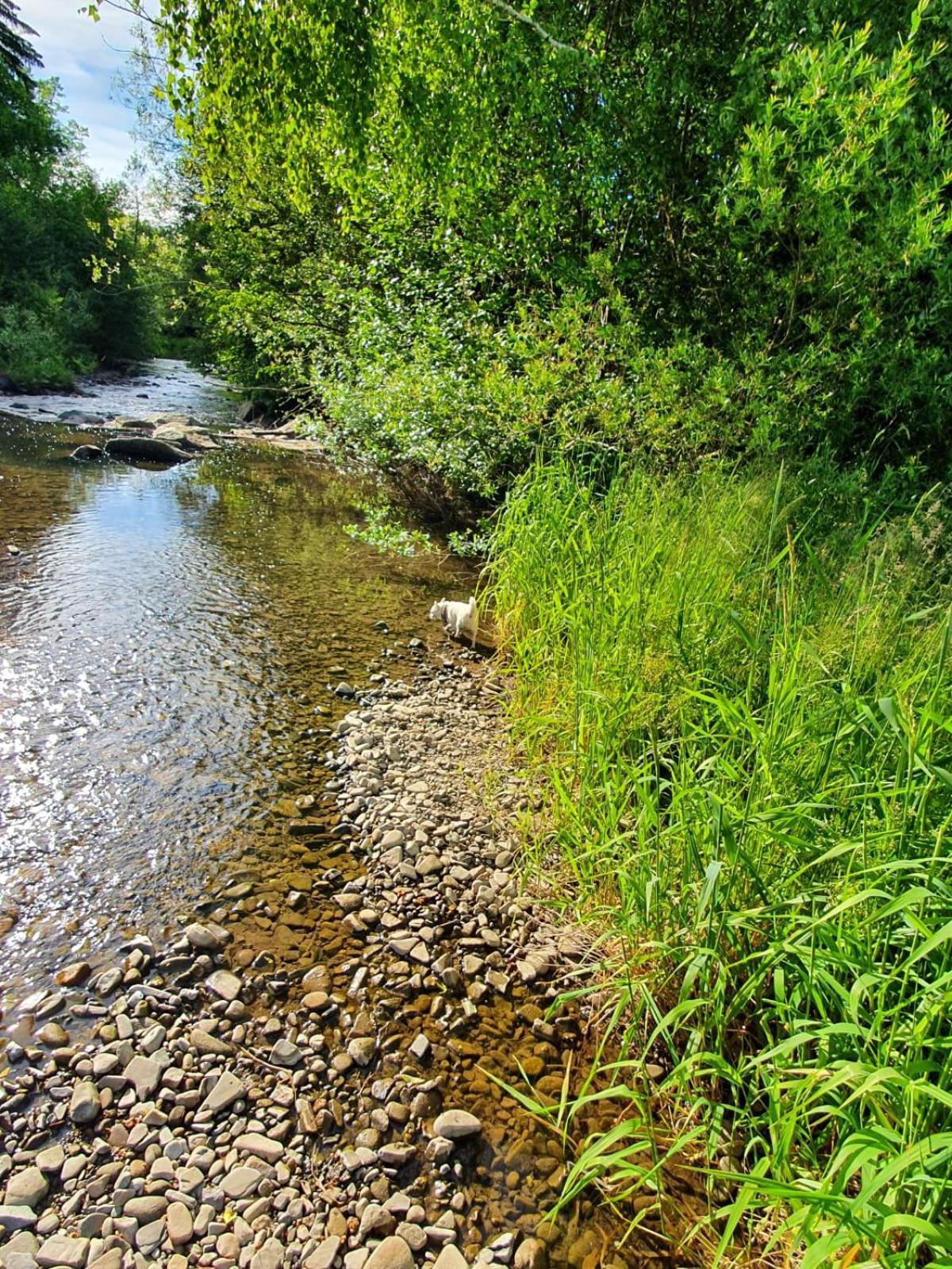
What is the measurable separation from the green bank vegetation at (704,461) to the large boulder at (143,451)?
5725 mm

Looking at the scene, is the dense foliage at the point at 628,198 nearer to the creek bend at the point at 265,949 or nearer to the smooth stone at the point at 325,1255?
the creek bend at the point at 265,949

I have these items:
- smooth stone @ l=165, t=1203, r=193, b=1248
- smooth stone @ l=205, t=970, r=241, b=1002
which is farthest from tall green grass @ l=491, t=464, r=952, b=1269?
smooth stone @ l=205, t=970, r=241, b=1002

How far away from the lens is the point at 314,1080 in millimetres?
2270

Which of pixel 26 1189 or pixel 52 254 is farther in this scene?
pixel 52 254

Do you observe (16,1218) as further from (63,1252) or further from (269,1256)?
(269,1256)

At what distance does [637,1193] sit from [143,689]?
3.98 meters

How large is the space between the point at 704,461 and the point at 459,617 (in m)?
2.38

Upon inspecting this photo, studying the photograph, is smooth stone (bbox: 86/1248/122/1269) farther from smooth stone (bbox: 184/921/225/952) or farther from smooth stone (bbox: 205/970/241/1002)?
smooth stone (bbox: 184/921/225/952)

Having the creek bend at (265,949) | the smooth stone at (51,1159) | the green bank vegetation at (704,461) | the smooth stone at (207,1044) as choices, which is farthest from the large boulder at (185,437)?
the smooth stone at (51,1159)

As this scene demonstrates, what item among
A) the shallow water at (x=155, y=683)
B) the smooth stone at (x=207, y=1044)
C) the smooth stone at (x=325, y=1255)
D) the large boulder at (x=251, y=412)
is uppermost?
the large boulder at (x=251, y=412)

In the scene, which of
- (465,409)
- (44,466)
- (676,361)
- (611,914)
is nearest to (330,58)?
(465,409)

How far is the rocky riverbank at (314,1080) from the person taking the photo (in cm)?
185

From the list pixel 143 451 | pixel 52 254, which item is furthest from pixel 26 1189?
pixel 52 254

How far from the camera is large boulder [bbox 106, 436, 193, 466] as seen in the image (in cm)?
1273
